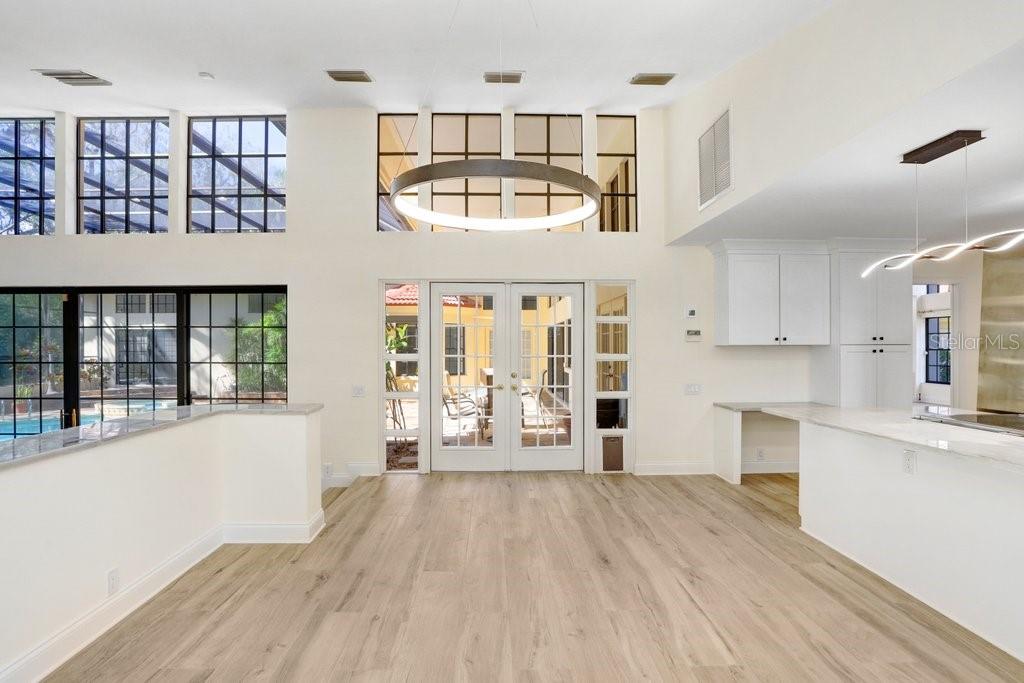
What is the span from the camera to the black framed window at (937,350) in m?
7.04

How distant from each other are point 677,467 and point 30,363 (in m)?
6.94

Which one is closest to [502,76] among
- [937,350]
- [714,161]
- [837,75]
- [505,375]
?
[714,161]

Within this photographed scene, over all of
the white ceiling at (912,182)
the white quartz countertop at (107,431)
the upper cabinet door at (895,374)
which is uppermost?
the white ceiling at (912,182)

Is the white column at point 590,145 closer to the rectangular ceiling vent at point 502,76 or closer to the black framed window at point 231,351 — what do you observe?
the rectangular ceiling vent at point 502,76

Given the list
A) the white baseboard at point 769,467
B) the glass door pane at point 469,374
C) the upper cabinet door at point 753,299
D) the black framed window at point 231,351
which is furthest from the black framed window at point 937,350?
the black framed window at point 231,351

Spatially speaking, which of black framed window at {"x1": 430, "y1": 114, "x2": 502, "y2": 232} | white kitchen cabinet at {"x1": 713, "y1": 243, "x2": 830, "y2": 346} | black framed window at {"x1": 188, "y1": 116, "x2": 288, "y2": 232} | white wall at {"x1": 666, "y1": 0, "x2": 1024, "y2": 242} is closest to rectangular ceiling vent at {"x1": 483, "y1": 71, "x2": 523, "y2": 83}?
black framed window at {"x1": 430, "y1": 114, "x2": 502, "y2": 232}

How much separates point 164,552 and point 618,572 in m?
2.71

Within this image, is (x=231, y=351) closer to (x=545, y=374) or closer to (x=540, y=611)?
(x=545, y=374)

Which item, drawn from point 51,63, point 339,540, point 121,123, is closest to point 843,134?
point 339,540

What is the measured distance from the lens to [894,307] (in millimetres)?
4805

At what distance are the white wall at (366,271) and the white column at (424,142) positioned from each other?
36cm

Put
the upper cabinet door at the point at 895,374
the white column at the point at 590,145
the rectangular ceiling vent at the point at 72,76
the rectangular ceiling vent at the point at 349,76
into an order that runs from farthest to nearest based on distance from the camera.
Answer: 1. the white column at the point at 590,145
2. the upper cabinet door at the point at 895,374
3. the rectangular ceiling vent at the point at 349,76
4. the rectangular ceiling vent at the point at 72,76

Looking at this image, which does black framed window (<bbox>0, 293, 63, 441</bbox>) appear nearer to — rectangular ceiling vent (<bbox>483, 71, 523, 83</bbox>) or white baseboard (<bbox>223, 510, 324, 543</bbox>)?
white baseboard (<bbox>223, 510, 324, 543</bbox>)

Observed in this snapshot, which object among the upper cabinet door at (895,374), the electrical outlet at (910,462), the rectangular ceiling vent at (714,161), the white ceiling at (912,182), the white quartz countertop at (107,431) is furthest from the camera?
the upper cabinet door at (895,374)
